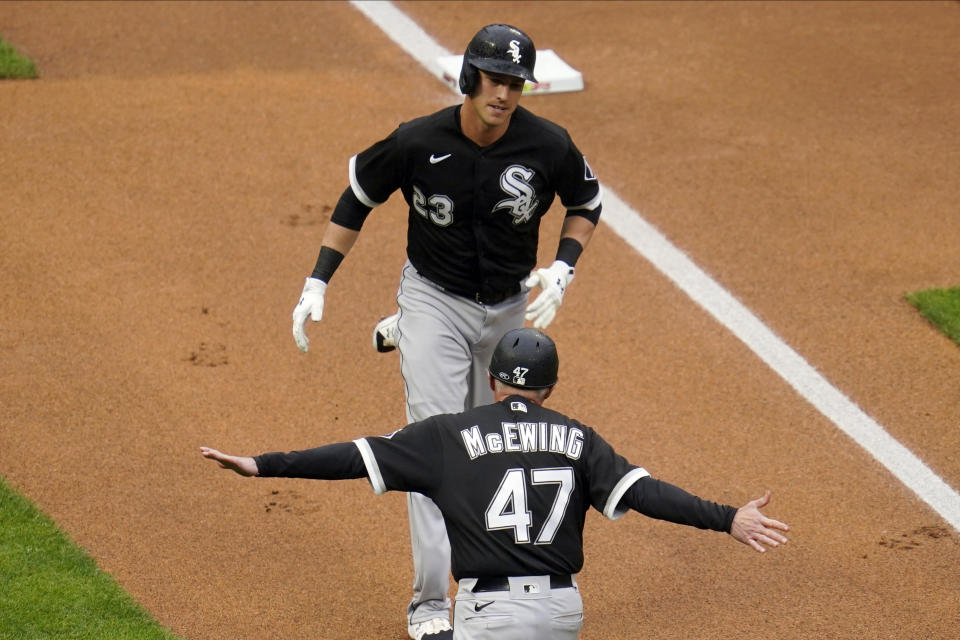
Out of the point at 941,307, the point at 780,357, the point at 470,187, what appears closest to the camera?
the point at 470,187

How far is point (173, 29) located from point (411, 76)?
192 cm

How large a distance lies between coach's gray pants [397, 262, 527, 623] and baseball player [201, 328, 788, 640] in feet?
2.58

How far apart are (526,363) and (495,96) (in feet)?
3.65

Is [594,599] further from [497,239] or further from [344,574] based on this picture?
[497,239]

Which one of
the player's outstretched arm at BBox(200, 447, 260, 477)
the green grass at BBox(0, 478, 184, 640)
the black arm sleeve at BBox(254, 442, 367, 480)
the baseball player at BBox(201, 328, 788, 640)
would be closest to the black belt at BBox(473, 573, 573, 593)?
the baseball player at BBox(201, 328, 788, 640)

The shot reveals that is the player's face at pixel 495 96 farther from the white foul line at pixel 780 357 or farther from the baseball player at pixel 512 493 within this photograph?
the white foul line at pixel 780 357

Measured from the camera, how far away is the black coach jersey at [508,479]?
13.6 ft

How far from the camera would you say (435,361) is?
5109 millimetres

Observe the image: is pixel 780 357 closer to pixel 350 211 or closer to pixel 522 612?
pixel 350 211

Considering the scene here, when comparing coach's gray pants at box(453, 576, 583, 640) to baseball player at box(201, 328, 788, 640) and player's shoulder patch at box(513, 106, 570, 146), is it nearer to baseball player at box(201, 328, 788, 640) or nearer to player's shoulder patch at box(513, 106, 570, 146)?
baseball player at box(201, 328, 788, 640)

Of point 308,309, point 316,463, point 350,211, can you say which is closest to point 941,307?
point 350,211

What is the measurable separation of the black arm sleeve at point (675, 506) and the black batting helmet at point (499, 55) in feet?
5.31

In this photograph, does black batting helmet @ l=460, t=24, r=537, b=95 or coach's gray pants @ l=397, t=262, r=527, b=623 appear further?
coach's gray pants @ l=397, t=262, r=527, b=623

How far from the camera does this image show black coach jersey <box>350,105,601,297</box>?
508cm
